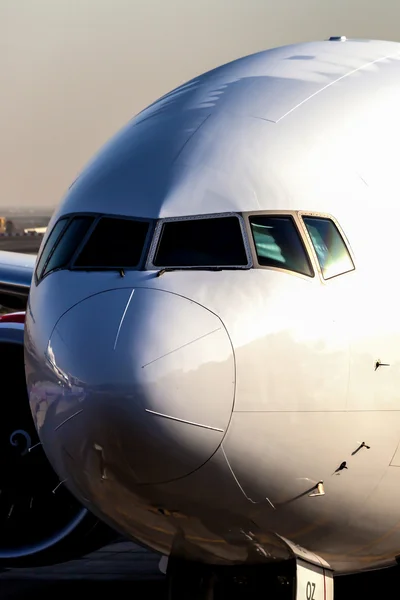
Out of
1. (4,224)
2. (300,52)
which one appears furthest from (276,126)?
(4,224)

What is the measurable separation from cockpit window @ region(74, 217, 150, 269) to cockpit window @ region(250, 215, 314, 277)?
2.20 ft

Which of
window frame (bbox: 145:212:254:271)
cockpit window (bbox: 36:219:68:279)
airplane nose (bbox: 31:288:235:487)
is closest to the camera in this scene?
airplane nose (bbox: 31:288:235:487)

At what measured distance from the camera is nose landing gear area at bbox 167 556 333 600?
8.18 m

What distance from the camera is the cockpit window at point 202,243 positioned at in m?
7.51

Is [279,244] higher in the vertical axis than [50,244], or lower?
lower

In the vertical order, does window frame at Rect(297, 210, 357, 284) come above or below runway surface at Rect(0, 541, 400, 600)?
above

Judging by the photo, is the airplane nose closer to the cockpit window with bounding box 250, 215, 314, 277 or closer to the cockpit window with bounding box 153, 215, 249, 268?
the cockpit window with bounding box 153, 215, 249, 268

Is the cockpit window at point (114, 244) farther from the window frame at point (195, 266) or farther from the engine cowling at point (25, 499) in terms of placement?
the engine cowling at point (25, 499)

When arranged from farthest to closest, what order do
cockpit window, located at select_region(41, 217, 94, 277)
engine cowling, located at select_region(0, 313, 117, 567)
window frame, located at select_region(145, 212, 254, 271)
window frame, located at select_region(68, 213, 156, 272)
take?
engine cowling, located at select_region(0, 313, 117, 567)
cockpit window, located at select_region(41, 217, 94, 277)
window frame, located at select_region(68, 213, 156, 272)
window frame, located at select_region(145, 212, 254, 271)

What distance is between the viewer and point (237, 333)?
710 cm

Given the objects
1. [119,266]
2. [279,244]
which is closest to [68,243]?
[119,266]

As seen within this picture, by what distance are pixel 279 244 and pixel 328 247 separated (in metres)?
0.30

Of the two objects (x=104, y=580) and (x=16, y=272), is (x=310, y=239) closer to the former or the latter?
(x=104, y=580)

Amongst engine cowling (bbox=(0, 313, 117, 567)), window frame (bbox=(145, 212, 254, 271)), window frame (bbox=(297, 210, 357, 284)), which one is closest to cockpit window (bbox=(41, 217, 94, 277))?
window frame (bbox=(145, 212, 254, 271))
